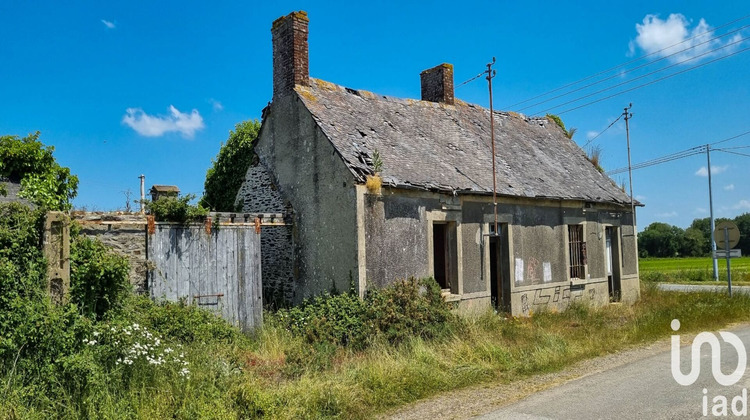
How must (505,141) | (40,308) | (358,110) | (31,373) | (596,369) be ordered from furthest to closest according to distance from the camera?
(505,141)
(358,110)
(596,369)
(40,308)
(31,373)

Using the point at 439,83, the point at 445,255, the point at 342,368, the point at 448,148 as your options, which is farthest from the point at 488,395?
the point at 439,83

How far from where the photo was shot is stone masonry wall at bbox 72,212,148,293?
918 cm

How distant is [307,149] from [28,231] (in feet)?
20.3

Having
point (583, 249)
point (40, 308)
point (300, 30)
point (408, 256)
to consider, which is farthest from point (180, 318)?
point (583, 249)

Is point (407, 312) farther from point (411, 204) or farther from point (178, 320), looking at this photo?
point (178, 320)

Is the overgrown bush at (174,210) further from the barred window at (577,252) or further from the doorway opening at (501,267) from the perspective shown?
the barred window at (577,252)

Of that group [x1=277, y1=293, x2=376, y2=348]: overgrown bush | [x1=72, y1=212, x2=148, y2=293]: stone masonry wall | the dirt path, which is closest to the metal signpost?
the dirt path

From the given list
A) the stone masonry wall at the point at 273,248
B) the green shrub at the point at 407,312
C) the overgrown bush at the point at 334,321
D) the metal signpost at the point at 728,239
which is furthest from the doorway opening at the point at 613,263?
the stone masonry wall at the point at 273,248

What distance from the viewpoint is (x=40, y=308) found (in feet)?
22.2

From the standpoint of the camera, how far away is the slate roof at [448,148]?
12.3 metres

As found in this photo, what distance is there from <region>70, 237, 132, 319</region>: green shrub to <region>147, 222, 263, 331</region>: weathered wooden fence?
5.52 feet

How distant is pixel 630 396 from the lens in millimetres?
7230

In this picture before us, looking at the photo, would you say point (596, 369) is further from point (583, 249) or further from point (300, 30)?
point (300, 30)

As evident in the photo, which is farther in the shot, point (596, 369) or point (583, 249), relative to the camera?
point (583, 249)
